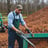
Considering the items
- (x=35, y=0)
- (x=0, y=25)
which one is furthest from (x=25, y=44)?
(x=35, y=0)

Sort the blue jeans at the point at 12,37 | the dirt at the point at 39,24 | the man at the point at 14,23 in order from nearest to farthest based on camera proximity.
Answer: the man at the point at 14,23 → the blue jeans at the point at 12,37 → the dirt at the point at 39,24

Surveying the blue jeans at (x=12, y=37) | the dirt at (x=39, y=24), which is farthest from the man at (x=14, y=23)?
the dirt at (x=39, y=24)

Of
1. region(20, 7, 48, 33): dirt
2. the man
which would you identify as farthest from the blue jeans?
region(20, 7, 48, 33): dirt

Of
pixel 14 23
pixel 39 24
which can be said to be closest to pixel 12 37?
pixel 14 23

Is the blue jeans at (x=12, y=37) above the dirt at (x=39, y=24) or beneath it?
above

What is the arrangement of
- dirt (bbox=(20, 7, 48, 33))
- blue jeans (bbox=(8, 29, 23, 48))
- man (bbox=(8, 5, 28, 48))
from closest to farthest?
1. man (bbox=(8, 5, 28, 48))
2. blue jeans (bbox=(8, 29, 23, 48))
3. dirt (bbox=(20, 7, 48, 33))

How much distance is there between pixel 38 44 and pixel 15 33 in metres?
1.14

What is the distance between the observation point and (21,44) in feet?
18.7

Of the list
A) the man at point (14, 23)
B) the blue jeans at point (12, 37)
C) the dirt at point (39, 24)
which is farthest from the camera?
the dirt at point (39, 24)

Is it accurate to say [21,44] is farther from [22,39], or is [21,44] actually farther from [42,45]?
[42,45]

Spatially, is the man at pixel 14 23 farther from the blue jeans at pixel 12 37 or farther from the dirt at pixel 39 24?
the dirt at pixel 39 24

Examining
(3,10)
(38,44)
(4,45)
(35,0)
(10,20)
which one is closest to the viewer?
(10,20)

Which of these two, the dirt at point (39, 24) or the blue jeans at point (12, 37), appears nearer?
the blue jeans at point (12, 37)

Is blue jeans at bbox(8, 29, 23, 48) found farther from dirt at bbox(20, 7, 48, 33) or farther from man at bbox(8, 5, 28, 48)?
dirt at bbox(20, 7, 48, 33)
